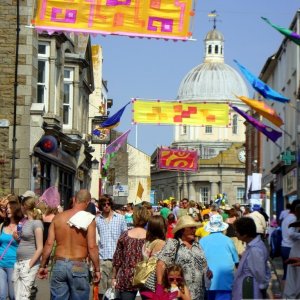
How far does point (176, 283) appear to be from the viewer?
1045 centimetres

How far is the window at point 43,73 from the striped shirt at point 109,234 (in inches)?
686

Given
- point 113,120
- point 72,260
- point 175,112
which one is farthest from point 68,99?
point 72,260

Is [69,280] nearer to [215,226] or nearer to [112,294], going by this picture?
[112,294]

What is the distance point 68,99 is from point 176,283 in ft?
90.8

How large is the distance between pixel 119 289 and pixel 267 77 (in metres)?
49.2

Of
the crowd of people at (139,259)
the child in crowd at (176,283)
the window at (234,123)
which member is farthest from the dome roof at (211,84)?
the child in crowd at (176,283)

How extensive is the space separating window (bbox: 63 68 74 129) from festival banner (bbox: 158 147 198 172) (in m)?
27.1

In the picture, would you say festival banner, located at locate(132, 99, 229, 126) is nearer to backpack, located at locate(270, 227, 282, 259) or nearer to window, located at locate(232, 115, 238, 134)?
backpack, located at locate(270, 227, 282, 259)

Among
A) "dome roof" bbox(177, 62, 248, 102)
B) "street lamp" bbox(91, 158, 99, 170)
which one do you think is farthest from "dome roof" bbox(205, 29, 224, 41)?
"street lamp" bbox(91, 158, 99, 170)

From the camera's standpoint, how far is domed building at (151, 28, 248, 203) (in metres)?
159

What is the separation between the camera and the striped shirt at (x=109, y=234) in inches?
605

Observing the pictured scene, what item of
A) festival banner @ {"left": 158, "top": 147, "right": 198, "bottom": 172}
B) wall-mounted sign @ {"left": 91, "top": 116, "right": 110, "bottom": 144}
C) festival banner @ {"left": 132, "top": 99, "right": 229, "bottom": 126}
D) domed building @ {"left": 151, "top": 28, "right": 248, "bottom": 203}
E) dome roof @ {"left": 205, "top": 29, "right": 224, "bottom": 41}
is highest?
dome roof @ {"left": 205, "top": 29, "right": 224, "bottom": 41}

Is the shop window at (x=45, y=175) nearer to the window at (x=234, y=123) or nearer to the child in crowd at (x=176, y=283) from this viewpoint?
the child in crowd at (x=176, y=283)

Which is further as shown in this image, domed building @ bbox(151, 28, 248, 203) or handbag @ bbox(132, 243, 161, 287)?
domed building @ bbox(151, 28, 248, 203)
